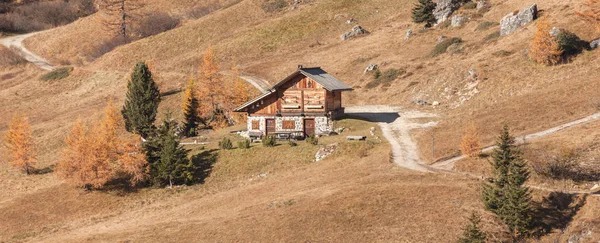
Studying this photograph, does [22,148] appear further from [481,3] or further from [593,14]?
[481,3]

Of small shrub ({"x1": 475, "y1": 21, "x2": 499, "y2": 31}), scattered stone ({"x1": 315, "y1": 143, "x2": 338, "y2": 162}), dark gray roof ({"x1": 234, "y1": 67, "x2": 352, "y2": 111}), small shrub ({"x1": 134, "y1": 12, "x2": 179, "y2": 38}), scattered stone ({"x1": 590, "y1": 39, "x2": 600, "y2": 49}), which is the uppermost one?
small shrub ({"x1": 134, "y1": 12, "x2": 179, "y2": 38})

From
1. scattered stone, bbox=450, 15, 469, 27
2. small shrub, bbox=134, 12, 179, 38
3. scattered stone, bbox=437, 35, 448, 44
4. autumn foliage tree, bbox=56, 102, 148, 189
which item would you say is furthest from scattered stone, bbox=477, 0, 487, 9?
small shrub, bbox=134, 12, 179, 38

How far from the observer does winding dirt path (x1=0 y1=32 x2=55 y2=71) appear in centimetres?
14638

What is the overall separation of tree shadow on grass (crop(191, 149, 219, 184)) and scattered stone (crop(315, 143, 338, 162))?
39.6 ft

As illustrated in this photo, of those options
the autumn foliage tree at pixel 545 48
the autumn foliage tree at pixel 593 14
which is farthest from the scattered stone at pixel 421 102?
the autumn foliage tree at pixel 593 14

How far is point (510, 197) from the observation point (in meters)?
38.9

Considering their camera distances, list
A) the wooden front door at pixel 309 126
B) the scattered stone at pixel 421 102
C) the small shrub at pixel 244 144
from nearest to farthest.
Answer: the small shrub at pixel 244 144 → the wooden front door at pixel 309 126 → the scattered stone at pixel 421 102

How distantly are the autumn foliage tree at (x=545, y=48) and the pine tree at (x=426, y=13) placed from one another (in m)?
39.8

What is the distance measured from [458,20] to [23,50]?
112 metres

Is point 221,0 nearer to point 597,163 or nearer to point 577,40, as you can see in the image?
point 577,40

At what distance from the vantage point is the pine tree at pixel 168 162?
64312mm

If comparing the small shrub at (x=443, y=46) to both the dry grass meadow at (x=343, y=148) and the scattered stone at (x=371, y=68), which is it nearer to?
the dry grass meadow at (x=343, y=148)

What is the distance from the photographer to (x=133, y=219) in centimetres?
5559

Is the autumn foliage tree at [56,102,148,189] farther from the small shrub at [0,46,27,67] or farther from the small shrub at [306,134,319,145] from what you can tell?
the small shrub at [0,46,27,67]
